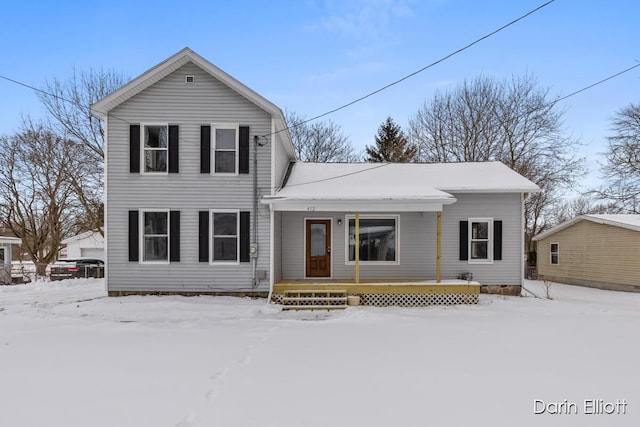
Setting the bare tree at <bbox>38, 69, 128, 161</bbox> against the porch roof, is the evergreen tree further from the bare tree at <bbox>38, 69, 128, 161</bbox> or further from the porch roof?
the bare tree at <bbox>38, 69, 128, 161</bbox>

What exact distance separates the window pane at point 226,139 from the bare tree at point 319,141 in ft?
58.9

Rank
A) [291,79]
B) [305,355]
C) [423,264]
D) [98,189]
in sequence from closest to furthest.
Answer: [305,355] < [423,264] < [291,79] < [98,189]

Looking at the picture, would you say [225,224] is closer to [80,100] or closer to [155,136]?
[155,136]

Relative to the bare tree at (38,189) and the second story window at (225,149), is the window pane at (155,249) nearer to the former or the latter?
the second story window at (225,149)

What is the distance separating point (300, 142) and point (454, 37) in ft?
68.2

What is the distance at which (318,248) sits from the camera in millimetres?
12445

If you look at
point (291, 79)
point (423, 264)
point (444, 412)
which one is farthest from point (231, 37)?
point (444, 412)

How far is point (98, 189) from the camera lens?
70.5 feet

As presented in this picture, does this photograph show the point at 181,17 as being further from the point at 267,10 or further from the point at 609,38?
the point at 609,38

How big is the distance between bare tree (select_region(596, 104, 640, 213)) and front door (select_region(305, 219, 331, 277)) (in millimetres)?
21784

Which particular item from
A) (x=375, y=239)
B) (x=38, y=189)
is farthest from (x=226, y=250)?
(x=38, y=189)

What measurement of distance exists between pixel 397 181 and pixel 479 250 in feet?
11.2

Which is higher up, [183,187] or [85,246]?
[183,187]

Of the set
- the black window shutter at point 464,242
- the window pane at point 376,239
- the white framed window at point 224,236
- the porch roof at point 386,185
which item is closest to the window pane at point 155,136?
the white framed window at point 224,236
